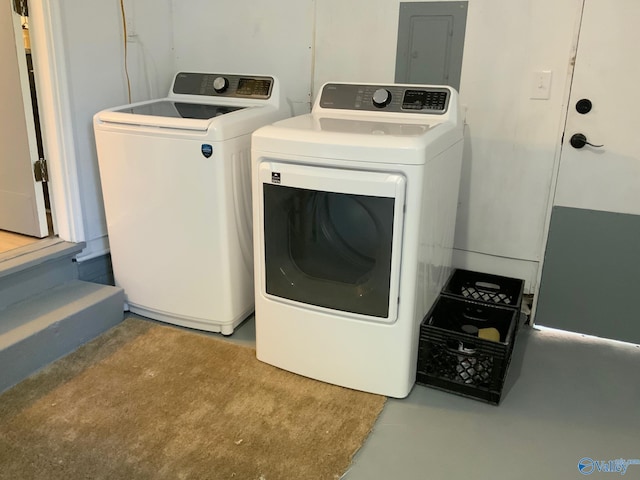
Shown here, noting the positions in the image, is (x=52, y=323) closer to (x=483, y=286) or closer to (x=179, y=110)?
(x=179, y=110)

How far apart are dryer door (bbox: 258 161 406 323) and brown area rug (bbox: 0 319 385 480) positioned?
0.37m

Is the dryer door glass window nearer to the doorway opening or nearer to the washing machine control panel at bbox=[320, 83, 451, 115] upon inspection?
the washing machine control panel at bbox=[320, 83, 451, 115]

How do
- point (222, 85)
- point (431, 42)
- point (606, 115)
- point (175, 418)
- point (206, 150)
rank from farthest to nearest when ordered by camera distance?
point (222, 85)
point (431, 42)
point (606, 115)
point (206, 150)
point (175, 418)

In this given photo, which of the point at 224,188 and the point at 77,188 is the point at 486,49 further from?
the point at 77,188

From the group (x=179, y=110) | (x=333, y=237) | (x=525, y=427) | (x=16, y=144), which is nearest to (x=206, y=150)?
(x=179, y=110)

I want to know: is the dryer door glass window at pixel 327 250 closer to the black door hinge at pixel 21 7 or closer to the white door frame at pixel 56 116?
the white door frame at pixel 56 116

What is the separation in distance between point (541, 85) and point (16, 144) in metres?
2.44

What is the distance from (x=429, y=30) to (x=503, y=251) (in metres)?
1.11

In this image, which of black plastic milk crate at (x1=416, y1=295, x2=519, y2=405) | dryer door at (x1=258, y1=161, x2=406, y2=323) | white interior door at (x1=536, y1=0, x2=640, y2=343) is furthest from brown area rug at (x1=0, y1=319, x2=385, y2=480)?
white interior door at (x1=536, y1=0, x2=640, y2=343)

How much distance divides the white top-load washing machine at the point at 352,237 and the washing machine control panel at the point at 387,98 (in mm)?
12

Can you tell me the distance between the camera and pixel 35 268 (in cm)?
244

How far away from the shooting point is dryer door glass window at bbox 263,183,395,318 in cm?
197

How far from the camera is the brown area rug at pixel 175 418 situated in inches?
67.6

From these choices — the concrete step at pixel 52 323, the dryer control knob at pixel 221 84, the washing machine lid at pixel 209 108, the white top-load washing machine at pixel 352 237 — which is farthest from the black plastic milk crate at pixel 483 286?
the concrete step at pixel 52 323
